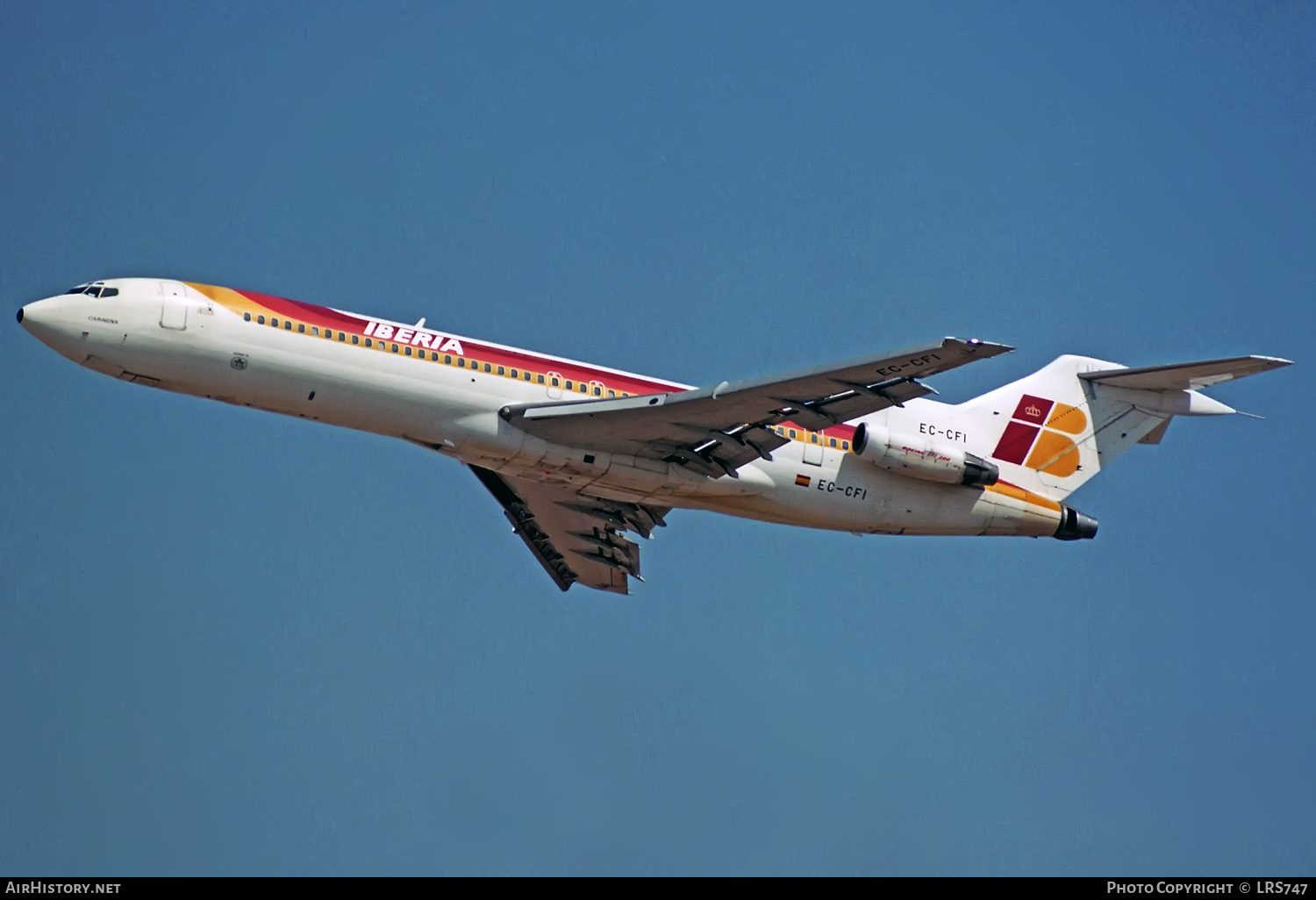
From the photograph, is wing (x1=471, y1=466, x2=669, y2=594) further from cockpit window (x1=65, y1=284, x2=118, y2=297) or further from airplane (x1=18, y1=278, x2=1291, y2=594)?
cockpit window (x1=65, y1=284, x2=118, y2=297)

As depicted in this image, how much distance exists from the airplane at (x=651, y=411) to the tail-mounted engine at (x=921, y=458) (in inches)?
1.5

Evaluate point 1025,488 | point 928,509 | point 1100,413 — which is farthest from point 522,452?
point 1100,413

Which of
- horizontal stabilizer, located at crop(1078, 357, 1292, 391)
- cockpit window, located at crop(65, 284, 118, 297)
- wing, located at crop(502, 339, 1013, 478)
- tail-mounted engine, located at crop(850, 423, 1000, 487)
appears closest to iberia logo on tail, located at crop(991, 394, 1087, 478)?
horizontal stabilizer, located at crop(1078, 357, 1292, 391)

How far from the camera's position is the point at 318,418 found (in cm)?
2848

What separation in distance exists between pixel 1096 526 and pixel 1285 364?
20.6 ft

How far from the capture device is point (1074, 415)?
34156 millimetres

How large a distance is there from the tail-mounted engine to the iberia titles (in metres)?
8.19

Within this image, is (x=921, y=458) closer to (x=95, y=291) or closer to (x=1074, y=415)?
(x=1074, y=415)

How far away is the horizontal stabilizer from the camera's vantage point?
97.5 ft

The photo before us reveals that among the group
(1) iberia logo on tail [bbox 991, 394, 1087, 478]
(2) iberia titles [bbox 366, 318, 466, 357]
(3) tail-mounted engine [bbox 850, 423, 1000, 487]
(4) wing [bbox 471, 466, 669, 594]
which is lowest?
(4) wing [bbox 471, 466, 669, 594]

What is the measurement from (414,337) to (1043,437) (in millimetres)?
14096

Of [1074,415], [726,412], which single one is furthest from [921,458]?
[1074,415]

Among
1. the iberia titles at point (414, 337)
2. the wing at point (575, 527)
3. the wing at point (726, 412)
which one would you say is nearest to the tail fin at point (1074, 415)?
the wing at point (726, 412)
